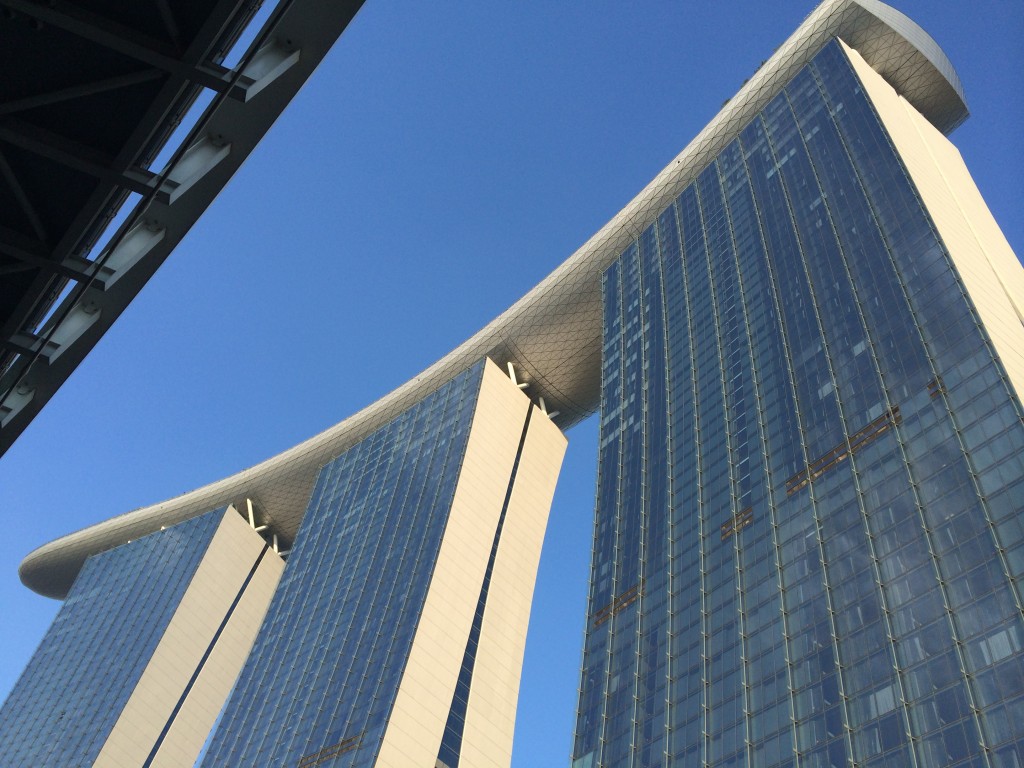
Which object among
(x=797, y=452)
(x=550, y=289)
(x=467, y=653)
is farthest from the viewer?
(x=550, y=289)

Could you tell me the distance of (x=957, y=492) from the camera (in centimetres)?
4597

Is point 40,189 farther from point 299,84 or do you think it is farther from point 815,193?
point 815,193

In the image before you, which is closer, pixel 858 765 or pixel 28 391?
pixel 28 391

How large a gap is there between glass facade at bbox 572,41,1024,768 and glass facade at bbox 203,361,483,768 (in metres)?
22.5

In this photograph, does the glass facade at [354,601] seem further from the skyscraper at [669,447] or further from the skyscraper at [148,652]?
the skyscraper at [148,652]

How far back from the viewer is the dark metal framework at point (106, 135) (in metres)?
12.0

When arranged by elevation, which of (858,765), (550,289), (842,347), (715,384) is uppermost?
(550,289)

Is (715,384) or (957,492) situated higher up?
(715,384)

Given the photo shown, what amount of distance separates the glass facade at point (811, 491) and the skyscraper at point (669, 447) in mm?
204

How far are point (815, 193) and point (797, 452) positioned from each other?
23558 millimetres

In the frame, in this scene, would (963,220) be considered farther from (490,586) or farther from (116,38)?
(116,38)

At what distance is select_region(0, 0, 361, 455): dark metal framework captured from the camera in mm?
11953

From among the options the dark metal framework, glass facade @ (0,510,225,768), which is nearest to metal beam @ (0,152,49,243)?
the dark metal framework

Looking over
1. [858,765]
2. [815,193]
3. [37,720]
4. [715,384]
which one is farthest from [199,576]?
[858,765]
